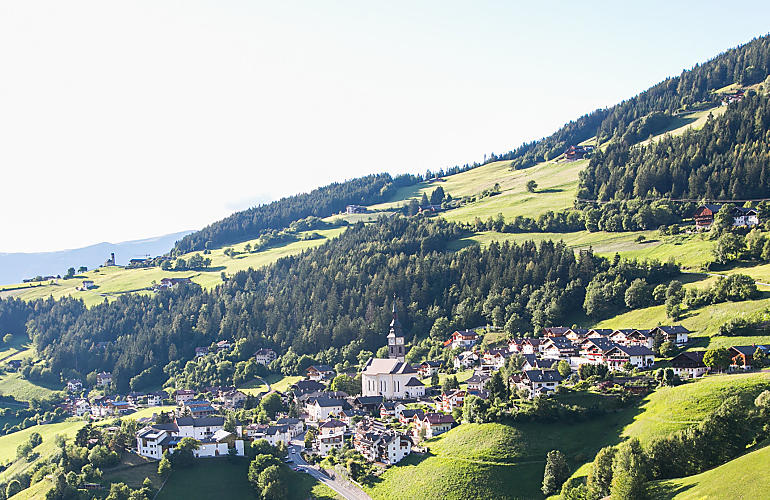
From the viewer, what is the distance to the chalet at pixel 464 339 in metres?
124

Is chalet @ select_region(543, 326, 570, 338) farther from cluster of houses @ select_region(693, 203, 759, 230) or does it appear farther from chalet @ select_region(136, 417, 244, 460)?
chalet @ select_region(136, 417, 244, 460)

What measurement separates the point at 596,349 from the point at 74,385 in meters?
115

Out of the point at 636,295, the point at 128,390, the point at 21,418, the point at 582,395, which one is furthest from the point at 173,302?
the point at 582,395

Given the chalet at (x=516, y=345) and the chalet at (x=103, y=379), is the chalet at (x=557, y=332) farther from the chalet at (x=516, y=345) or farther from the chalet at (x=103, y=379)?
the chalet at (x=103, y=379)

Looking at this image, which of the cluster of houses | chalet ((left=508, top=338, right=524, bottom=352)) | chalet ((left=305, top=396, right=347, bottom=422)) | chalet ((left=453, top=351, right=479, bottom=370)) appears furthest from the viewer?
the cluster of houses

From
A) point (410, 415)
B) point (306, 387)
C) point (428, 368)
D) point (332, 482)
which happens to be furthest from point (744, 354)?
point (306, 387)

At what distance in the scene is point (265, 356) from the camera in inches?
5910

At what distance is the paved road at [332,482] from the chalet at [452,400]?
1812cm

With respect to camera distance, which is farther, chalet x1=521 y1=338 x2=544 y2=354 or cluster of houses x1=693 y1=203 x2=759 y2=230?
cluster of houses x1=693 y1=203 x2=759 y2=230

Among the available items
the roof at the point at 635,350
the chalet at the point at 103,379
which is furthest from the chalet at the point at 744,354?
the chalet at the point at 103,379

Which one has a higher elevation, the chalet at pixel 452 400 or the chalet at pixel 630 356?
the chalet at pixel 630 356

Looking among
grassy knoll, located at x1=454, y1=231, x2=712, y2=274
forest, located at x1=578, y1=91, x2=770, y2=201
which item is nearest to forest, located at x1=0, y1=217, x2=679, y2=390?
grassy knoll, located at x1=454, y1=231, x2=712, y2=274

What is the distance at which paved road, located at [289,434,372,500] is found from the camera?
74.4 m

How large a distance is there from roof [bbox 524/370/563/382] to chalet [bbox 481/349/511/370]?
1709cm
